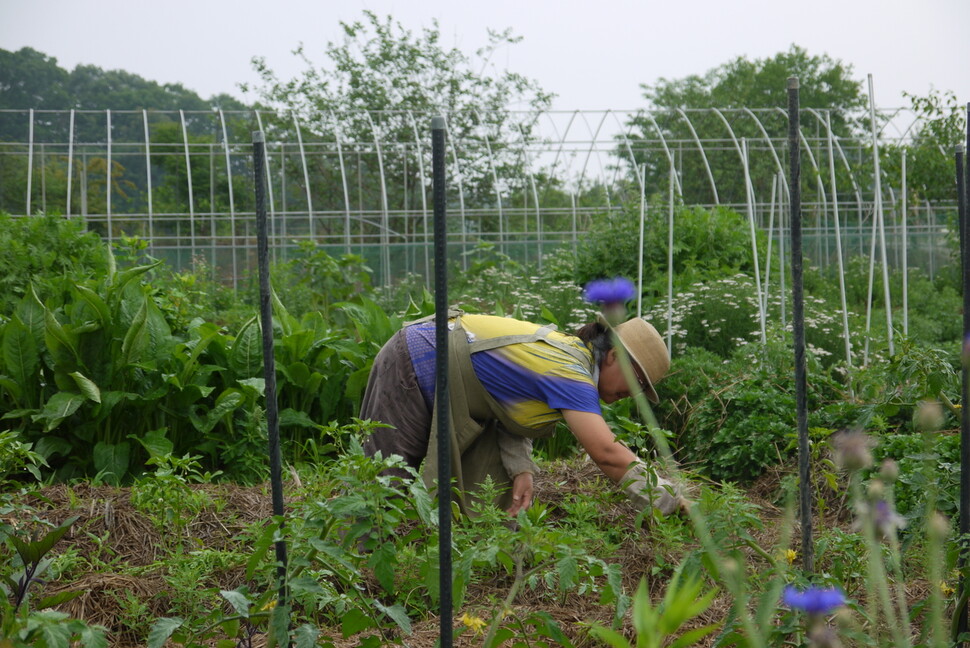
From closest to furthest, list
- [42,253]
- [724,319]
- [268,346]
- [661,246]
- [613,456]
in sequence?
[268,346]
[613,456]
[42,253]
[724,319]
[661,246]

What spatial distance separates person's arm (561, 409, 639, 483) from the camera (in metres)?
2.70

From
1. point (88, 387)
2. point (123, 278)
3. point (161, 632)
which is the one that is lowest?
point (161, 632)

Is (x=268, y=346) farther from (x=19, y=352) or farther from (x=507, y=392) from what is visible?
(x=19, y=352)

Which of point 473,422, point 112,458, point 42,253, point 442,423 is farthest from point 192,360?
point 442,423

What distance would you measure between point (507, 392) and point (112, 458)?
2.01 m

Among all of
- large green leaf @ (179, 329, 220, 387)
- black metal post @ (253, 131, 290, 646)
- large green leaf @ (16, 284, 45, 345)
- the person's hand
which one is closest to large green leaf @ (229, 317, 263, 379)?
large green leaf @ (179, 329, 220, 387)

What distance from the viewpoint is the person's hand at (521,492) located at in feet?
9.64

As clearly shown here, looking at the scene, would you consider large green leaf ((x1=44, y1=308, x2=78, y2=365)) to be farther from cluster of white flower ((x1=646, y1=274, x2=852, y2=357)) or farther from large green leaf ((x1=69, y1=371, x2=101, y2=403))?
cluster of white flower ((x1=646, y1=274, x2=852, y2=357))

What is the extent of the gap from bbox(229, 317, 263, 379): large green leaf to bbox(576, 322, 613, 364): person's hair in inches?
76.2

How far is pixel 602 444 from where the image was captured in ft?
8.87

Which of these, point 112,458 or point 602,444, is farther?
point 112,458

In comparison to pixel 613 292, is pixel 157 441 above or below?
below

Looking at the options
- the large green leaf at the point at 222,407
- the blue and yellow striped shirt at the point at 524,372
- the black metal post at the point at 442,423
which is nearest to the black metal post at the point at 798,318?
the black metal post at the point at 442,423

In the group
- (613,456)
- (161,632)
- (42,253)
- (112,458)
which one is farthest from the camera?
(42,253)
